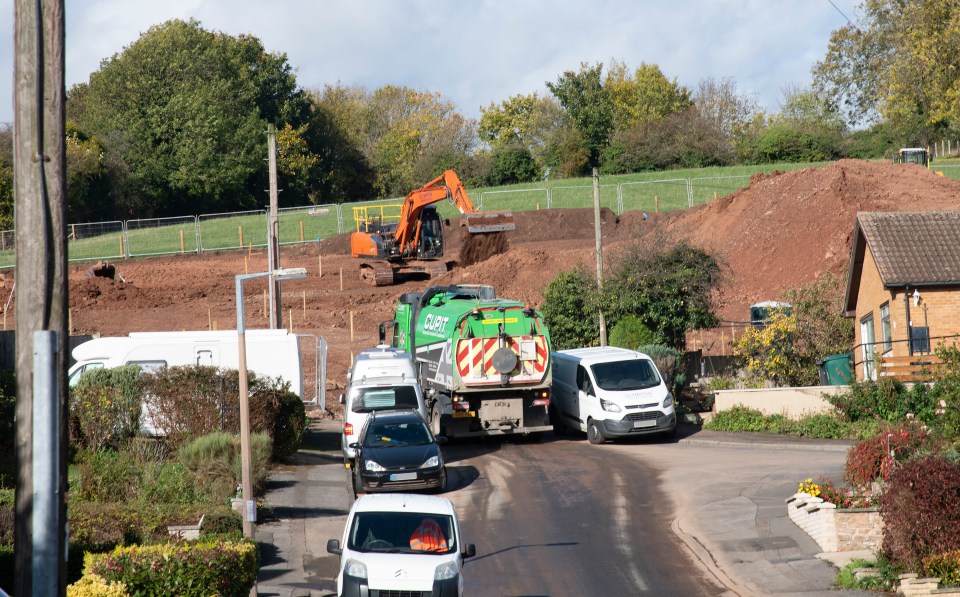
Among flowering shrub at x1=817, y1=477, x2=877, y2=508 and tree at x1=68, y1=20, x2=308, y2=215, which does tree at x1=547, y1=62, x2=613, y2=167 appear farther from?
flowering shrub at x1=817, y1=477, x2=877, y2=508

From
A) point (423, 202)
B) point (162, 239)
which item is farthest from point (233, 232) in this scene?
point (423, 202)

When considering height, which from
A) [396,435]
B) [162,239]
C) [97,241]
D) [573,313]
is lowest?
[396,435]

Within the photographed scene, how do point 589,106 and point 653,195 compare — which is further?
point 589,106

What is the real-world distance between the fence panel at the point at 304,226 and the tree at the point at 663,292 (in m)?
38.1

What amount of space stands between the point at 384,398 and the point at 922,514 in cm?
1247

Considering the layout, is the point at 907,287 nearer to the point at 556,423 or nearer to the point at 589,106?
the point at 556,423

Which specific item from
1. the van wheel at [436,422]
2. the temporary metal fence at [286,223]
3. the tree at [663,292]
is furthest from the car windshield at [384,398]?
the temporary metal fence at [286,223]

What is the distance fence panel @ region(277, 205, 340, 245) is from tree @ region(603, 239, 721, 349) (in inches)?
1500

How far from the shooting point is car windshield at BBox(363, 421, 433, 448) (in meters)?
21.2

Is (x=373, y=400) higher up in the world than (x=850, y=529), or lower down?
higher up

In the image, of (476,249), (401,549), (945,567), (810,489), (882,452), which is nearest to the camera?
(401,549)

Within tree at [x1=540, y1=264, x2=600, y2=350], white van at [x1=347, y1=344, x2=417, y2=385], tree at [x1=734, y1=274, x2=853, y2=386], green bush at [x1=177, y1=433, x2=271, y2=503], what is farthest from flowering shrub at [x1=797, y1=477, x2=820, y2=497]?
tree at [x1=540, y1=264, x2=600, y2=350]

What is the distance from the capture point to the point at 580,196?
257 ft

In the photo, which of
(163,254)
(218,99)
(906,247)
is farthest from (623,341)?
(218,99)
